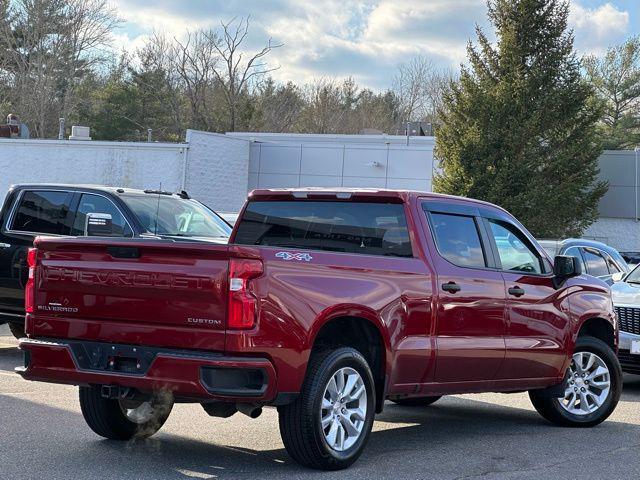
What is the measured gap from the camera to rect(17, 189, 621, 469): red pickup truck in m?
6.26

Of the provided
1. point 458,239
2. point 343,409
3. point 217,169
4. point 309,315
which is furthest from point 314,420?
point 217,169

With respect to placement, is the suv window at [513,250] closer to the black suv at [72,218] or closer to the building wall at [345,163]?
the black suv at [72,218]

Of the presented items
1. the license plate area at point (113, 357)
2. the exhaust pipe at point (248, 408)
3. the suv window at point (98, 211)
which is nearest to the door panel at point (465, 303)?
the exhaust pipe at point (248, 408)

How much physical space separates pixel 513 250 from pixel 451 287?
1194mm

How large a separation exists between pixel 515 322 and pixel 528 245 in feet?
2.60

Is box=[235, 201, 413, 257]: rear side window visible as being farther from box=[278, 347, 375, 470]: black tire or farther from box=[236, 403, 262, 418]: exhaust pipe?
box=[236, 403, 262, 418]: exhaust pipe

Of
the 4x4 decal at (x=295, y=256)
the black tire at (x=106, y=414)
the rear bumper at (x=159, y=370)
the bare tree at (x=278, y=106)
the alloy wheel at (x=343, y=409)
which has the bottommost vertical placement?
the black tire at (x=106, y=414)

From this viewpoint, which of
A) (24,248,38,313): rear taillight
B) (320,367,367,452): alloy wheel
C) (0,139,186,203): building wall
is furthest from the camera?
(0,139,186,203): building wall

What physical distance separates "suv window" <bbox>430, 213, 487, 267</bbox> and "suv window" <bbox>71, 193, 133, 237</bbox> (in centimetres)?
471

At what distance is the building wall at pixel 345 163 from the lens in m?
37.3

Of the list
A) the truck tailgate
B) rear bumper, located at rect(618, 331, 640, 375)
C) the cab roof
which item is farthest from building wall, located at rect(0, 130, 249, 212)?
the truck tailgate

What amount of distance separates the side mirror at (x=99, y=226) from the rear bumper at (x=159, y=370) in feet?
10.7

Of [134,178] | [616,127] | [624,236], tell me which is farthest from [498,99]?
[616,127]

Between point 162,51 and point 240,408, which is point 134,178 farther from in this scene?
point 162,51
